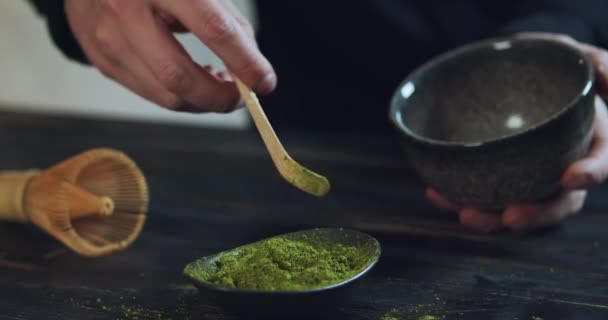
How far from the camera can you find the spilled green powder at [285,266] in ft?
2.46

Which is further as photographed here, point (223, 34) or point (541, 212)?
→ point (541, 212)

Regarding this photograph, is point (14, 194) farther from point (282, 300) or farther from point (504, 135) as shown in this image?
point (504, 135)

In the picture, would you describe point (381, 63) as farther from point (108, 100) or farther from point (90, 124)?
point (108, 100)

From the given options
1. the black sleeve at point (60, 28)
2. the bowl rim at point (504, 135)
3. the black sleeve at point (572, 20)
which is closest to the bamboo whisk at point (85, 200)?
the black sleeve at point (60, 28)

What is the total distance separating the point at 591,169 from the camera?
920 mm

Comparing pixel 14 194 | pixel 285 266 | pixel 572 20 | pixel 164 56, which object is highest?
pixel 572 20

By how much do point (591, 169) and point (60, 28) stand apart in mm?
809

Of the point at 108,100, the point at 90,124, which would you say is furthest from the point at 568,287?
the point at 108,100

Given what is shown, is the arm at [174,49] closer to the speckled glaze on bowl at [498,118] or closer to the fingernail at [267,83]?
the fingernail at [267,83]

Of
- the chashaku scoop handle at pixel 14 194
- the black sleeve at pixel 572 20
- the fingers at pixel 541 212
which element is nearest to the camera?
the fingers at pixel 541 212

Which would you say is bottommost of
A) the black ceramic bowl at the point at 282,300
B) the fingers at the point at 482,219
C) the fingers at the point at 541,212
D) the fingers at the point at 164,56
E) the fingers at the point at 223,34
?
the black ceramic bowl at the point at 282,300

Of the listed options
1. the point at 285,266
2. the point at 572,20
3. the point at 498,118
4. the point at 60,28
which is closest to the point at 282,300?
the point at 285,266

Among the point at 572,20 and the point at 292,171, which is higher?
the point at 572,20

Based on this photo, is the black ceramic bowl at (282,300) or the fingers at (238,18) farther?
Answer: the fingers at (238,18)
